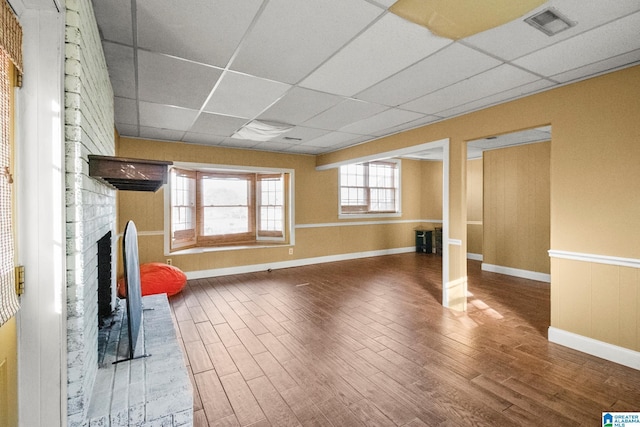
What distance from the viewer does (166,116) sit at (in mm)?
3846

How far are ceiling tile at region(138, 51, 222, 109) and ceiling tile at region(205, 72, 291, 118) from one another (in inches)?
4.6

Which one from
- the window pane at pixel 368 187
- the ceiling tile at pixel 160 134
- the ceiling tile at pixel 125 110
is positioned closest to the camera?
the ceiling tile at pixel 125 110

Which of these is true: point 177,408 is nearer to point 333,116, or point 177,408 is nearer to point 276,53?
point 276,53

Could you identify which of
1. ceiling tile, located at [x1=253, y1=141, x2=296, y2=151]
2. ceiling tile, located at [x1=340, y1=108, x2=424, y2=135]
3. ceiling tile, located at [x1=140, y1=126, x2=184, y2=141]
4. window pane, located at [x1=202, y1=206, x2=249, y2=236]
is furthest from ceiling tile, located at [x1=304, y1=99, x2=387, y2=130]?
window pane, located at [x1=202, y1=206, x2=249, y2=236]

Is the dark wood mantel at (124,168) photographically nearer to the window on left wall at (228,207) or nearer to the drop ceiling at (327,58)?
the drop ceiling at (327,58)

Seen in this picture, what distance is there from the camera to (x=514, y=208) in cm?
577

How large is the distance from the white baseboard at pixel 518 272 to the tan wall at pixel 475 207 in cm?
115

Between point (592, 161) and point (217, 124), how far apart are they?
4.35 metres

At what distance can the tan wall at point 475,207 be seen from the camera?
7.24 m

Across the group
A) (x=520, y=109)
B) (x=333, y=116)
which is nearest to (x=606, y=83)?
(x=520, y=109)

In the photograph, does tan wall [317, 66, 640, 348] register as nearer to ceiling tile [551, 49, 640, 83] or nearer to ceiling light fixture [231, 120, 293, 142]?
ceiling tile [551, 49, 640, 83]

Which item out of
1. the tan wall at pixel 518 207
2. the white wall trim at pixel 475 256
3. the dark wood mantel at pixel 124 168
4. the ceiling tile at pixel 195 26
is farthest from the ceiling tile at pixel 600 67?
the white wall trim at pixel 475 256

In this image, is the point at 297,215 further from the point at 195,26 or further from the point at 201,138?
the point at 195,26

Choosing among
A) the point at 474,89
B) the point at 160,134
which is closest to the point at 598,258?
the point at 474,89
